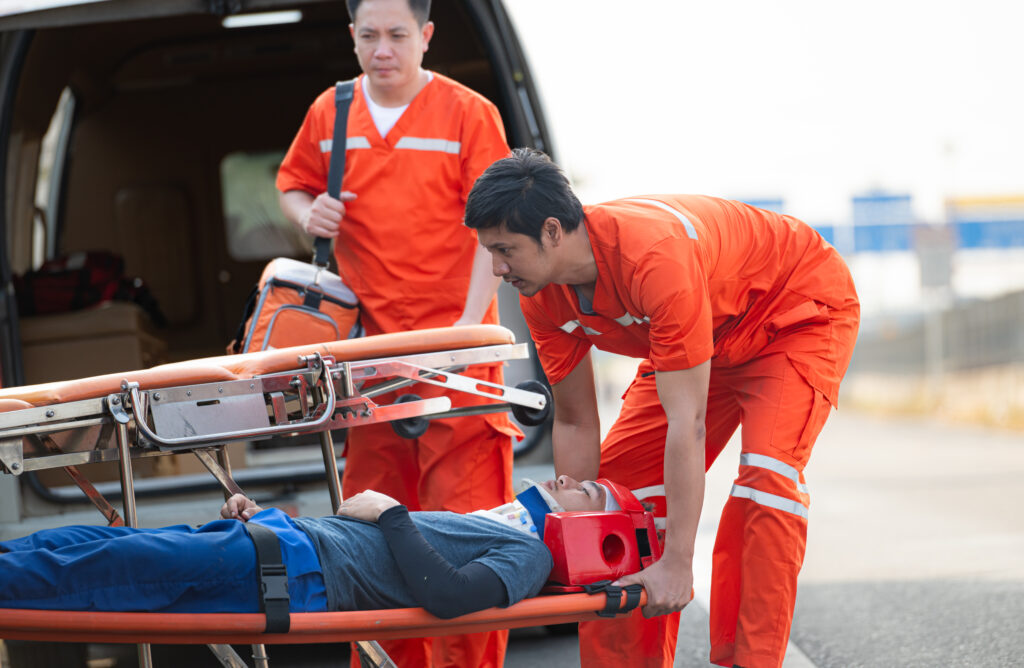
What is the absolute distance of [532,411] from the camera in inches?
131

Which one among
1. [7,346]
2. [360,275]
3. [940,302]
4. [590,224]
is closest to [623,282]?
[590,224]

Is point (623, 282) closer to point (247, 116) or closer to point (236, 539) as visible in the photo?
point (236, 539)

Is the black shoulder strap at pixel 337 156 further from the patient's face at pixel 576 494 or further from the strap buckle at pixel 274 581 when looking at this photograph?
the strap buckle at pixel 274 581

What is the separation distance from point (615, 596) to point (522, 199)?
900 mm

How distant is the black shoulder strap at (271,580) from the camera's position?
240 centimetres

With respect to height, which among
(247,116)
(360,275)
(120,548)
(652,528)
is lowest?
(652,528)

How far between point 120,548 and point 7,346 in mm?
1965

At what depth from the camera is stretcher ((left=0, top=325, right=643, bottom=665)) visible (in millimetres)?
2381

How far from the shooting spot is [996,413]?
611 inches

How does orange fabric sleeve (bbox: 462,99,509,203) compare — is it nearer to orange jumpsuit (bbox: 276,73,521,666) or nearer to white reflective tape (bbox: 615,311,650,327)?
orange jumpsuit (bbox: 276,73,521,666)

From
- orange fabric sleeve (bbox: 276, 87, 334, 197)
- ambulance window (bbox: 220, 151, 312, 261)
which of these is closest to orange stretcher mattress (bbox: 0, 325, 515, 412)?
orange fabric sleeve (bbox: 276, 87, 334, 197)

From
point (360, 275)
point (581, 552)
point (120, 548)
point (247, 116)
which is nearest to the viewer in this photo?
point (120, 548)

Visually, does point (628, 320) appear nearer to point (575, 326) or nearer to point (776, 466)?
point (575, 326)

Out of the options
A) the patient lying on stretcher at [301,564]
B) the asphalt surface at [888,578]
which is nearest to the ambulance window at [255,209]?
the asphalt surface at [888,578]
